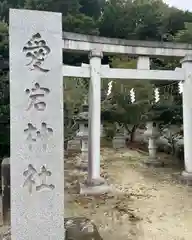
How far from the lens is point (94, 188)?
262 inches

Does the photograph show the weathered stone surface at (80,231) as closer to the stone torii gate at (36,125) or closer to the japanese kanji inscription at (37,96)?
the stone torii gate at (36,125)

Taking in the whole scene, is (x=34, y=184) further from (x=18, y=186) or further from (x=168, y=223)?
(x=168, y=223)

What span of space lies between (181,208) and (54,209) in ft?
11.6

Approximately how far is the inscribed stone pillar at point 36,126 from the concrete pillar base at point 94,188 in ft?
11.4

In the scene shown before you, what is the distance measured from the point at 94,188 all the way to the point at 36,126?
152 inches

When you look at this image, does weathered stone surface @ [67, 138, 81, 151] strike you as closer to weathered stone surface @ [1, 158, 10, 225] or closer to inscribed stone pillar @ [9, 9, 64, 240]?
weathered stone surface @ [1, 158, 10, 225]

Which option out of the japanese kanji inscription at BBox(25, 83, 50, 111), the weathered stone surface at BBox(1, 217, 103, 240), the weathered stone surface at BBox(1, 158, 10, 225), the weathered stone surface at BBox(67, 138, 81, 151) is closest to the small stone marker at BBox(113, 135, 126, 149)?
the weathered stone surface at BBox(67, 138, 81, 151)

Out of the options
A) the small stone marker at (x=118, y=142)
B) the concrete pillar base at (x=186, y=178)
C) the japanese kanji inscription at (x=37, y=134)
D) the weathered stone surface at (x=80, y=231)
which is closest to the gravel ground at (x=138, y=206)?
the concrete pillar base at (x=186, y=178)

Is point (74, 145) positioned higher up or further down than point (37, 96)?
further down

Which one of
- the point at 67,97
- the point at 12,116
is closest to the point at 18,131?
the point at 12,116

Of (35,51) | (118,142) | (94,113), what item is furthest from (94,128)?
(118,142)

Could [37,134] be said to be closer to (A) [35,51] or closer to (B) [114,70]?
(A) [35,51]

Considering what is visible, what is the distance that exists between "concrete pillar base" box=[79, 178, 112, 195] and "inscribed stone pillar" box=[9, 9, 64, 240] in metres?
3.46

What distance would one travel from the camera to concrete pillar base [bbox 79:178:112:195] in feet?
21.8
